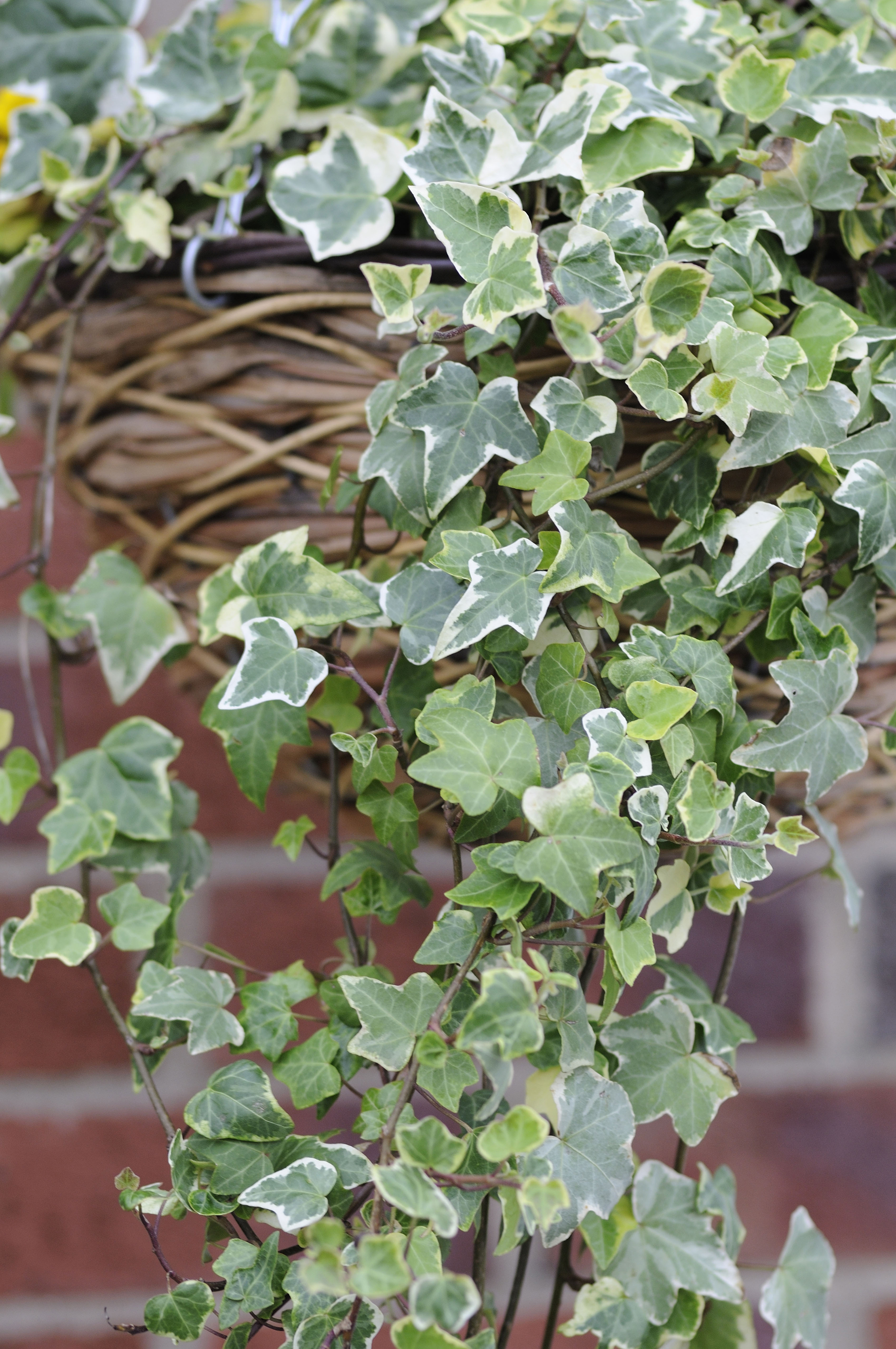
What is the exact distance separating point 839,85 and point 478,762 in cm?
22

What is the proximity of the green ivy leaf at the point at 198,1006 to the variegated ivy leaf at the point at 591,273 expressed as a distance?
0.20 metres

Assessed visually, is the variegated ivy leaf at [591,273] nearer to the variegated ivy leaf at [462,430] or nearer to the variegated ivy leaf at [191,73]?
the variegated ivy leaf at [462,430]

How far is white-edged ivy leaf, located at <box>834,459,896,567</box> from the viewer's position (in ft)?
0.83

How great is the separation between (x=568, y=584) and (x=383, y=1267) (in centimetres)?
14

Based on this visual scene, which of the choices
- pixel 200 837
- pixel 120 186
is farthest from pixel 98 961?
pixel 120 186

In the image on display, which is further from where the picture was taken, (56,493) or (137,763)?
(56,493)

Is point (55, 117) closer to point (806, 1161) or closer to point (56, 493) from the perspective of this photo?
point (56, 493)

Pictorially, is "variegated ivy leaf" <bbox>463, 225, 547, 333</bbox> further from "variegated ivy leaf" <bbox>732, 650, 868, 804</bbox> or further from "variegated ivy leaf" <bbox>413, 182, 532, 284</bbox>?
"variegated ivy leaf" <bbox>732, 650, 868, 804</bbox>

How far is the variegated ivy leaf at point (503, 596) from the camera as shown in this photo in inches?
9.3

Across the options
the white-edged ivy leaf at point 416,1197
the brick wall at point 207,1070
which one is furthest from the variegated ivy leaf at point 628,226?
the brick wall at point 207,1070

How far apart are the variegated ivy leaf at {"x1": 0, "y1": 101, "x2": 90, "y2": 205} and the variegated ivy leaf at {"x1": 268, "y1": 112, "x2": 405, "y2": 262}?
4.3 inches

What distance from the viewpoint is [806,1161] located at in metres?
0.55

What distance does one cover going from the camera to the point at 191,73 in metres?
0.36

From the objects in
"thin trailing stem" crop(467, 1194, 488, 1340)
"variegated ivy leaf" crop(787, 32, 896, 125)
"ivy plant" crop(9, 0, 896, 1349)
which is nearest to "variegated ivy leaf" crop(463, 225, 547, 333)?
"ivy plant" crop(9, 0, 896, 1349)
